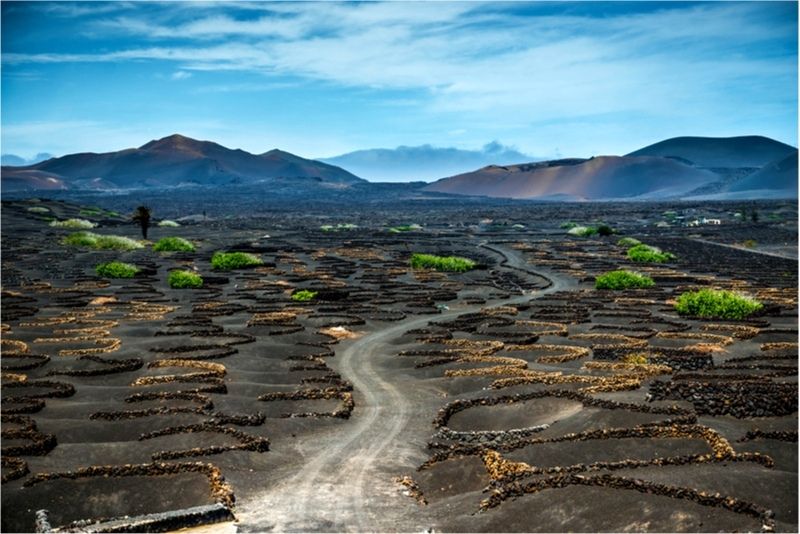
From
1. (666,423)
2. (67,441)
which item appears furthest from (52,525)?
(666,423)

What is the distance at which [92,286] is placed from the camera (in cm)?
5712

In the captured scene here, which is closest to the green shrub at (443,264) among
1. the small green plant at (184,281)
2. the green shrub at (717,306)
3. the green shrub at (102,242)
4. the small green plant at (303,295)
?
the small green plant at (303,295)

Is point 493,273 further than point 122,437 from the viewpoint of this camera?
Yes

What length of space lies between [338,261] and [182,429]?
56.3 metres

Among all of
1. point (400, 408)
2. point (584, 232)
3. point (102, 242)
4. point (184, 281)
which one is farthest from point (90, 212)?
point (400, 408)

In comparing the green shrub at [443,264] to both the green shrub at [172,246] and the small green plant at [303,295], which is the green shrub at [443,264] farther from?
the green shrub at [172,246]

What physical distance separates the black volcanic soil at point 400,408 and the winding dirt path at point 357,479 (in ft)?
0.29

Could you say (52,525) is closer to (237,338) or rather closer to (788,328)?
(237,338)

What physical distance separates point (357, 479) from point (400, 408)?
692cm

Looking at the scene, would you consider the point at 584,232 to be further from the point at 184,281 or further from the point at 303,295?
the point at 184,281

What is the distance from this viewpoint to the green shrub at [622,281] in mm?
57188

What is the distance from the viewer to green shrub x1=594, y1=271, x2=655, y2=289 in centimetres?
5719

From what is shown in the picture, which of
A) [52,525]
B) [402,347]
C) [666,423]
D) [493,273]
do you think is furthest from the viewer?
[493,273]

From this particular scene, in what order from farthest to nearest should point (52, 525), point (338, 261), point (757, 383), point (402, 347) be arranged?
1. point (338, 261)
2. point (402, 347)
3. point (757, 383)
4. point (52, 525)
